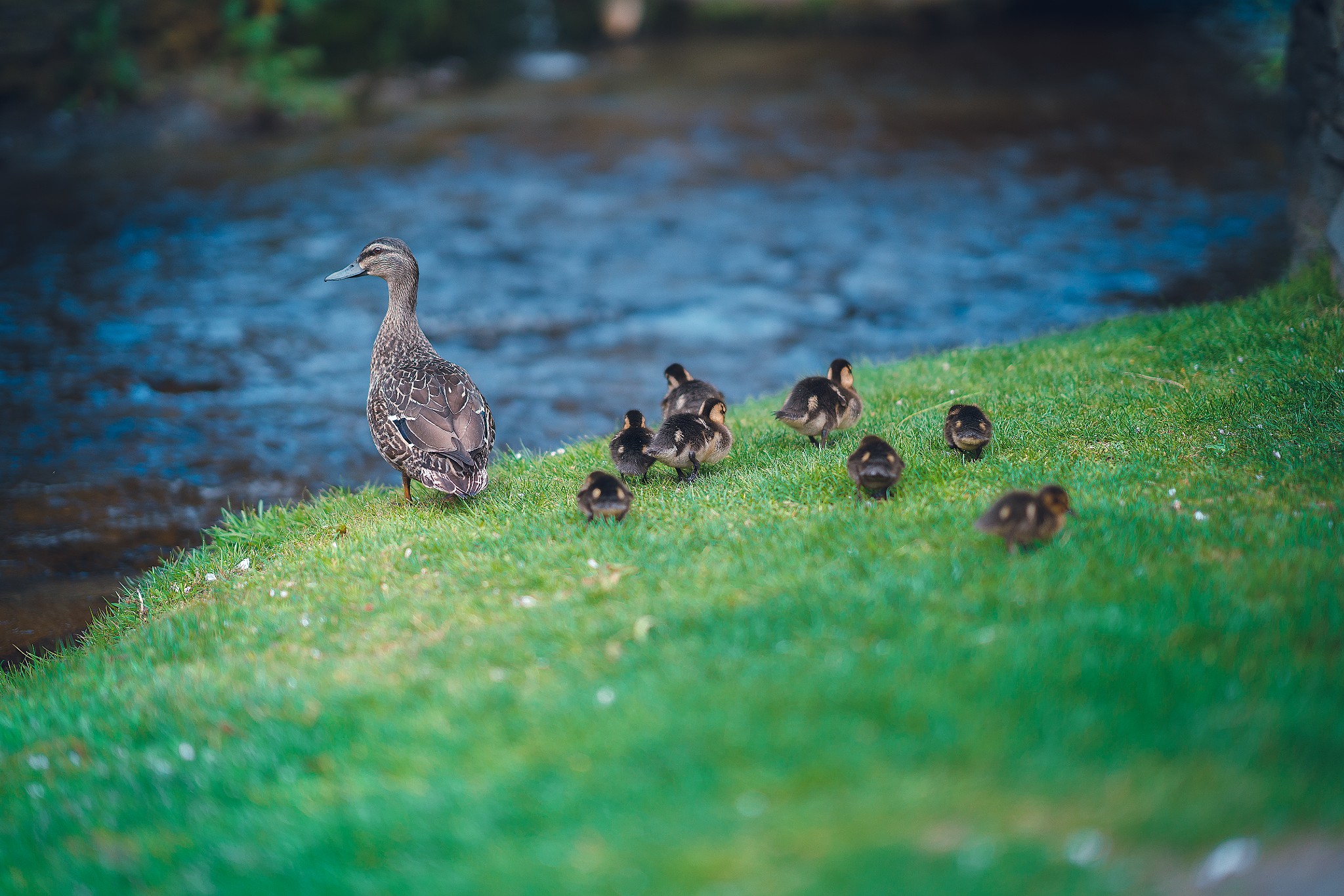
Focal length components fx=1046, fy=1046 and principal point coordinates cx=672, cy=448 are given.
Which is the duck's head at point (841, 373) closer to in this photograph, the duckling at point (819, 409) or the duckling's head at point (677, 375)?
the duckling at point (819, 409)

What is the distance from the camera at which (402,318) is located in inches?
336

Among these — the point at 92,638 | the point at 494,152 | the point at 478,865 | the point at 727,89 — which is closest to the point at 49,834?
the point at 478,865

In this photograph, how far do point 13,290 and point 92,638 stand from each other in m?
10.7

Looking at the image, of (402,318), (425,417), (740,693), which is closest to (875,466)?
(740,693)

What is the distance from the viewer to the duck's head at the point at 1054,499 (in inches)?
218

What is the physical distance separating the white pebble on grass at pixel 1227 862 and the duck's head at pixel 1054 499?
2261mm

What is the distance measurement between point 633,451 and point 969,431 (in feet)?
7.45

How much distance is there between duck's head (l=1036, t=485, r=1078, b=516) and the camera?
5531 millimetres

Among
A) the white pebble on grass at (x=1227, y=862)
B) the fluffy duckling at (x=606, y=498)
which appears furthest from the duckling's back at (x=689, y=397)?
the white pebble on grass at (x=1227, y=862)

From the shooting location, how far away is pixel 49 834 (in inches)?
168

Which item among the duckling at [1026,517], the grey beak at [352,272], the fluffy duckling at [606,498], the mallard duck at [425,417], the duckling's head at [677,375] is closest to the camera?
the duckling at [1026,517]

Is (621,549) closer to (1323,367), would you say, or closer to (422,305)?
(1323,367)

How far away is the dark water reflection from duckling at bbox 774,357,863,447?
3.97 meters

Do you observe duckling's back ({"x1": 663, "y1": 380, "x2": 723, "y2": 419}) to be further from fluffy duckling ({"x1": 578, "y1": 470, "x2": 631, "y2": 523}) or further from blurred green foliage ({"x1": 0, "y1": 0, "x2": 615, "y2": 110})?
blurred green foliage ({"x1": 0, "y1": 0, "x2": 615, "y2": 110})
